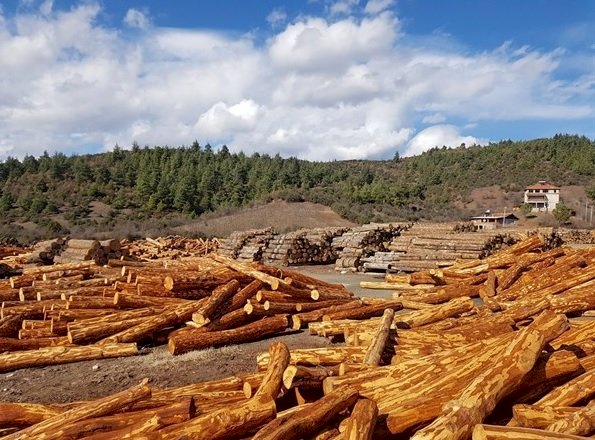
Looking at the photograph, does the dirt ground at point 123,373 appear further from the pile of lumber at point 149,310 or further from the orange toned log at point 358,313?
the orange toned log at point 358,313

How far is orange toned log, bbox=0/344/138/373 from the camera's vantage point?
7.54m

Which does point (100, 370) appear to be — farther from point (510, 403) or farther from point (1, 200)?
point (1, 200)

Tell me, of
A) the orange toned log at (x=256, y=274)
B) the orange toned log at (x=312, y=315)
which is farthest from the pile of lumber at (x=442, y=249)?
the orange toned log at (x=312, y=315)

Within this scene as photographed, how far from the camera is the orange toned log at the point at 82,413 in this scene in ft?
13.2

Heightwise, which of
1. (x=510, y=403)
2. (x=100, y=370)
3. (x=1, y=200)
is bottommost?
(x=100, y=370)

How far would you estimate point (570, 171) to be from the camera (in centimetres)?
7900

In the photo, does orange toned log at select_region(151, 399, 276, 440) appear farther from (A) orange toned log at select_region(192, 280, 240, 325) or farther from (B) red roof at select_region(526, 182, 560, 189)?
(B) red roof at select_region(526, 182, 560, 189)

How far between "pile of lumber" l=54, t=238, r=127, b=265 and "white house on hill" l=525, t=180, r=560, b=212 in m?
57.8

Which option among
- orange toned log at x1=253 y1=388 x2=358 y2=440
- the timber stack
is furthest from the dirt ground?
orange toned log at x1=253 y1=388 x2=358 y2=440

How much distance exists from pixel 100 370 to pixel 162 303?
242cm

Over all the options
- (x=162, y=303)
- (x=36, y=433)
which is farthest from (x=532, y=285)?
(x=36, y=433)

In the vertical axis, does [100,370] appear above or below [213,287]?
below

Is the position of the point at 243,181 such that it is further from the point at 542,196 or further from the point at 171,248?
the point at 171,248

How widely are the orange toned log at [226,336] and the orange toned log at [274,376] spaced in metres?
3.51
